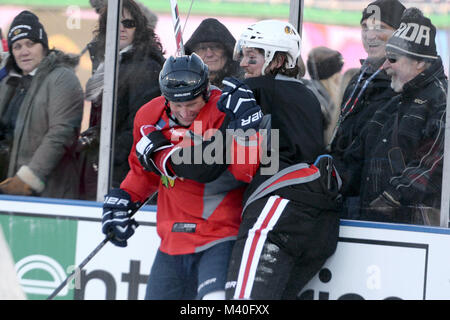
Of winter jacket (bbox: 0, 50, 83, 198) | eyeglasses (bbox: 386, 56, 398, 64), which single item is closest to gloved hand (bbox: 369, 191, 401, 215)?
eyeglasses (bbox: 386, 56, 398, 64)

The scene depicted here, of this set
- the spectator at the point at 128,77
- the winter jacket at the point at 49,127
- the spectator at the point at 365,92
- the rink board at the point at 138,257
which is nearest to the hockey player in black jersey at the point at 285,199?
the rink board at the point at 138,257

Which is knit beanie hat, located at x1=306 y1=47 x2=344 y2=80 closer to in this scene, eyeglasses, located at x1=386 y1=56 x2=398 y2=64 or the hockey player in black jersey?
eyeglasses, located at x1=386 y1=56 x2=398 y2=64

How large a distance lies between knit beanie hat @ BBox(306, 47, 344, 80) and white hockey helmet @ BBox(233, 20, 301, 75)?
34 centimetres

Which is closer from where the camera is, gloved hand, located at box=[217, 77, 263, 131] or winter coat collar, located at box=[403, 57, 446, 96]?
gloved hand, located at box=[217, 77, 263, 131]

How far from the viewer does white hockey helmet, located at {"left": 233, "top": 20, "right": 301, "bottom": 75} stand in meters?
3.64

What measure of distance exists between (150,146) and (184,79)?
0.33 meters

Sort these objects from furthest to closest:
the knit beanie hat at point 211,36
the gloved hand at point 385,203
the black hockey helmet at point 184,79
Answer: the knit beanie hat at point 211,36
the gloved hand at point 385,203
the black hockey helmet at point 184,79

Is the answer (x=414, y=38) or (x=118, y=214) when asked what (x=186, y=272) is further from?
(x=414, y=38)

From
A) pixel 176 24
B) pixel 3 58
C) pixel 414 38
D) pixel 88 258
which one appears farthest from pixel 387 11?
pixel 3 58

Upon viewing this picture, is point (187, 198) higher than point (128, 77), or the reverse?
point (128, 77)

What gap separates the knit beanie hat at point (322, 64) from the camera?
4078mm

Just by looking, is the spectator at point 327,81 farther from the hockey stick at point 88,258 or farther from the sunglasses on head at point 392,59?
the hockey stick at point 88,258

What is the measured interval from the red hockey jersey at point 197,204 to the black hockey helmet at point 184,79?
0.12 m

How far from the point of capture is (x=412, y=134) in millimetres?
3881
